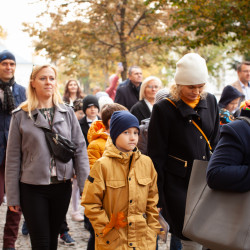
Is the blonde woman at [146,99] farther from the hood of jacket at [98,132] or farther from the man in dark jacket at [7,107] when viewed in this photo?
the man in dark jacket at [7,107]

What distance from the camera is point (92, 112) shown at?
7129mm

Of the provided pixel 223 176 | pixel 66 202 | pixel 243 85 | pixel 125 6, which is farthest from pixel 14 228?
pixel 125 6

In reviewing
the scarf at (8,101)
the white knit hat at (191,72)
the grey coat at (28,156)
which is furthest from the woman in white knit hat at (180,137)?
the scarf at (8,101)

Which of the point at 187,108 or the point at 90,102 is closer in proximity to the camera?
the point at 187,108

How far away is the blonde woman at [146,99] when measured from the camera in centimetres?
634

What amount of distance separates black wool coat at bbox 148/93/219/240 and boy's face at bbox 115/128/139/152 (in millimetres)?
323

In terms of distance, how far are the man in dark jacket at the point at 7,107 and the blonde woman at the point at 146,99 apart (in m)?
1.60

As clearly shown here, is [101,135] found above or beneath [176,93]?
beneath

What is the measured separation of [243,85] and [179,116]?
4902mm

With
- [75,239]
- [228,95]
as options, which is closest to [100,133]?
[75,239]

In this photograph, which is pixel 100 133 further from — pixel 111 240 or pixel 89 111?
pixel 89 111

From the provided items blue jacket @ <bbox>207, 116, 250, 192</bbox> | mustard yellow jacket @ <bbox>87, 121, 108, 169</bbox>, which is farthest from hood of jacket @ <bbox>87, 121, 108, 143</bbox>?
blue jacket @ <bbox>207, 116, 250, 192</bbox>

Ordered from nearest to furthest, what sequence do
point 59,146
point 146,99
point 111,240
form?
point 111,240, point 59,146, point 146,99

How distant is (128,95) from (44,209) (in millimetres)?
4717
